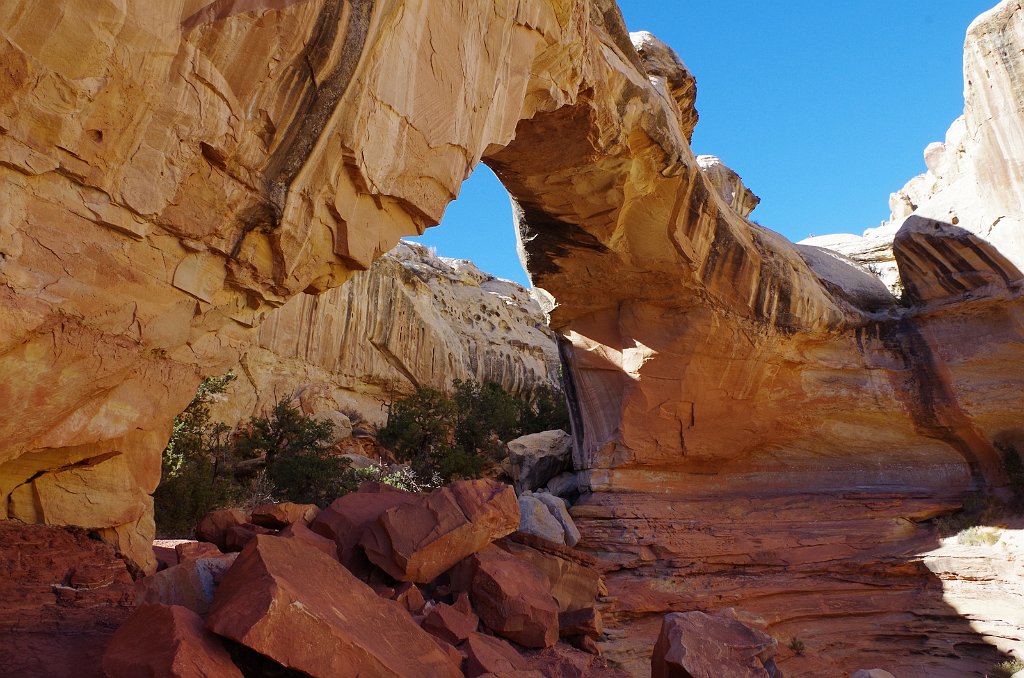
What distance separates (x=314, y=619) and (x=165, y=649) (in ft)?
2.75

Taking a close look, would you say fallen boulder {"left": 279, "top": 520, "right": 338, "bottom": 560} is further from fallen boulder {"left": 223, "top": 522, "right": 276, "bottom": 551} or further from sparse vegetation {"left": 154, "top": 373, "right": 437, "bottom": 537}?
sparse vegetation {"left": 154, "top": 373, "right": 437, "bottom": 537}

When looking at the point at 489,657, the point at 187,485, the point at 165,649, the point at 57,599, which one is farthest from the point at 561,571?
the point at 187,485

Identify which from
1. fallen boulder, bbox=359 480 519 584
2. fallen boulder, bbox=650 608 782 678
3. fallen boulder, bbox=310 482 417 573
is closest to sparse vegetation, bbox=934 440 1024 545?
fallen boulder, bbox=650 608 782 678

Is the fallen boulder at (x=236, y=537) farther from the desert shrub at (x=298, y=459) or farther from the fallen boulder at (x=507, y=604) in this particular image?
the desert shrub at (x=298, y=459)

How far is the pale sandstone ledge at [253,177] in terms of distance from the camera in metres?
4.11

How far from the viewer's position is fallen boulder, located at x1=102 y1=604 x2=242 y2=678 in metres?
3.82

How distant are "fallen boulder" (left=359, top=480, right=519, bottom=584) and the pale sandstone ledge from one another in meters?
2.07

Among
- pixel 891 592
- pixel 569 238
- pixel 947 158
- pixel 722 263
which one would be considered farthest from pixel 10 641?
pixel 947 158

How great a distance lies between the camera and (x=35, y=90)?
385cm

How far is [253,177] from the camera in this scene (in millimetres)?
5215

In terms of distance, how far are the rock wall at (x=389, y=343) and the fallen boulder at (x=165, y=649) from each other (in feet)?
57.6

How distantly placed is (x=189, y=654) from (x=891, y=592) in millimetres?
11338

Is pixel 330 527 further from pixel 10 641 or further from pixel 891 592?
pixel 891 592

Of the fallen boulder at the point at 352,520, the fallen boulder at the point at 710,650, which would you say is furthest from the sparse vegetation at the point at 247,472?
the fallen boulder at the point at 710,650
